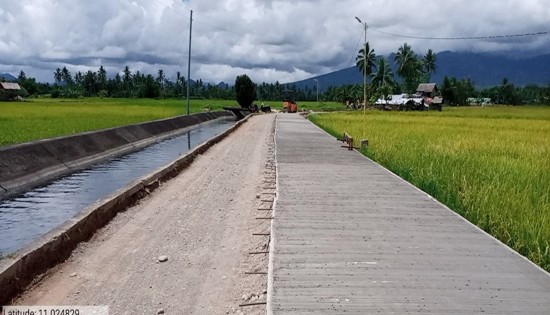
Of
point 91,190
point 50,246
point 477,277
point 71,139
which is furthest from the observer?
point 71,139

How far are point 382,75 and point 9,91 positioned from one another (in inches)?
2028

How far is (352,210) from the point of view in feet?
22.1

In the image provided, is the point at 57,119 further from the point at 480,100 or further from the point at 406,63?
the point at 480,100

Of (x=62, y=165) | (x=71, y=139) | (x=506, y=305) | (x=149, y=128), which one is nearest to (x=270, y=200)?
(x=506, y=305)

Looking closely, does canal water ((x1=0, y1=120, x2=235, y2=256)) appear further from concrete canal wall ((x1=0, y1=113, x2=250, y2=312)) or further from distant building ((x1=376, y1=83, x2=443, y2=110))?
distant building ((x1=376, y1=83, x2=443, y2=110))

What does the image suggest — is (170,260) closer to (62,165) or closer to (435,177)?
(435,177)

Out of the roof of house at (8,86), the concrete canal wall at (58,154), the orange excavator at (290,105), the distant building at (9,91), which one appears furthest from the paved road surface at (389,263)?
the roof of house at (8,86)

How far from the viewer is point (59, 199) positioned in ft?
32.1

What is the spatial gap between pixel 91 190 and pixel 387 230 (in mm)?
7159

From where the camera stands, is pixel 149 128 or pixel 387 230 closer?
pixel 387 230

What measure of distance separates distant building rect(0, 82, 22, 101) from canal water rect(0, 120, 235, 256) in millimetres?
56236

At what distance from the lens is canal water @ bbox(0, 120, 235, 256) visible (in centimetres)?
728

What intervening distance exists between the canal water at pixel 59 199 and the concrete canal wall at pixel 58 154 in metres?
0.48

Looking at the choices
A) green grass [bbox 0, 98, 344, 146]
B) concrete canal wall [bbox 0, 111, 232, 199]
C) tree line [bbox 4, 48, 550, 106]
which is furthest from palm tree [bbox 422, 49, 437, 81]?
concrete canal wall [bbox 0, 111, 232, 199]
